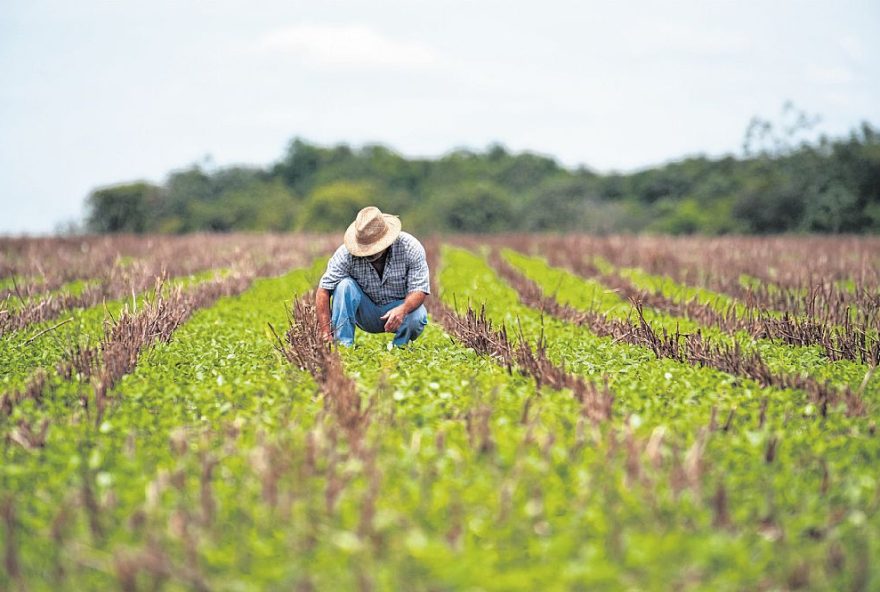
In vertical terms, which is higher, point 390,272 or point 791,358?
point 390,272

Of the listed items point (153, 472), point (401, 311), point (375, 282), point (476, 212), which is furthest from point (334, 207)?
point (153, 472)

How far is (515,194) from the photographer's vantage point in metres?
78.2

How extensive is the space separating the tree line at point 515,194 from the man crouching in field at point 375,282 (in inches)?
1650

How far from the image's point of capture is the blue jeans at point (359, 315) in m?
6.57

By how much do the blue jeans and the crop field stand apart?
202 millimetres

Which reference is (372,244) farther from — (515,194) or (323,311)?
(515,194)

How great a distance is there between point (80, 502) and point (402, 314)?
11.1 ft

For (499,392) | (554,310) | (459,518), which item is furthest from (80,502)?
(554,310)

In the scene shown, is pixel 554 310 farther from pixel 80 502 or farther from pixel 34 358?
pixel 80 502

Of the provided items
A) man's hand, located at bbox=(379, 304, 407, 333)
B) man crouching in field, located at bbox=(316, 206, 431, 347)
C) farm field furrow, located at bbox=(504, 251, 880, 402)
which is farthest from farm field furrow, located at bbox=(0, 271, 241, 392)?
farm field furrow, located at bbox=(504, 251, 880, 402)

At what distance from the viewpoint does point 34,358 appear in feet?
20.7

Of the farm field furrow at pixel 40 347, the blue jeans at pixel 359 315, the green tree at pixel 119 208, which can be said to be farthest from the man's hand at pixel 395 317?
the green tree at pixel 119 208

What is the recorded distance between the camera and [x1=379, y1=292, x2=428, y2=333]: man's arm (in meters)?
6.24

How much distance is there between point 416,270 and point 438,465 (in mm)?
3136
